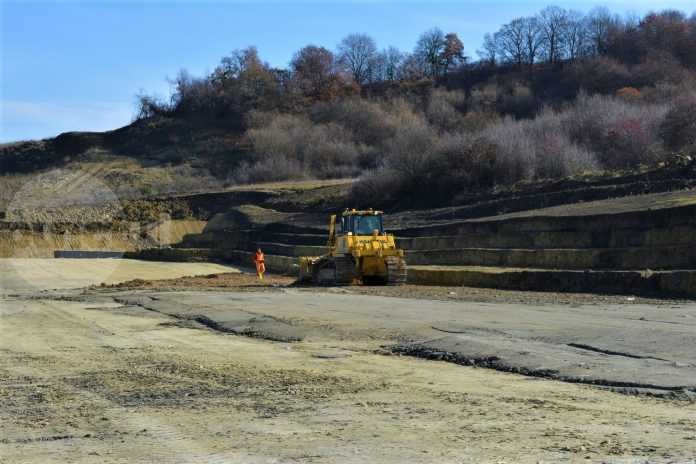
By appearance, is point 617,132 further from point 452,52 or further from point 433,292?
point 452,52

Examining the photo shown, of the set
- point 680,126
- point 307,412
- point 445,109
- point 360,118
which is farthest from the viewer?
point 360,118

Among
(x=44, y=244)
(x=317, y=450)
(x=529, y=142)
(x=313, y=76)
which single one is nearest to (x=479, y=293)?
(x=317, y=450)

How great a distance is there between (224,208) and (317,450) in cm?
6059

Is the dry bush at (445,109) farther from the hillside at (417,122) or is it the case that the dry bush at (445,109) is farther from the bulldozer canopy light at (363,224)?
the bulldozer canopy light at (363,224)

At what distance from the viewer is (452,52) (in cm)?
12669

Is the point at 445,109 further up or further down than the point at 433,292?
further up

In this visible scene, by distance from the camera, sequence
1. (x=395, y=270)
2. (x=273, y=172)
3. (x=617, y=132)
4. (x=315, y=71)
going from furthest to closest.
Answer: (x=315, y=71) < (x=273, y=172) < (x=617, y=132) < (x=395, y=270)

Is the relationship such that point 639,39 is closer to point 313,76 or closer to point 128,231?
point 313,76

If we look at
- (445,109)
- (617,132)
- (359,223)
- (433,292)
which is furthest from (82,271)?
(445,109)

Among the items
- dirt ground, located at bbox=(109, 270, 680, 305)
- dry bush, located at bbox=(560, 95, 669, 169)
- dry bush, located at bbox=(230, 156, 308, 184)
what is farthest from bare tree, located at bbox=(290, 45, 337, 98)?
dirt ground, located at bbox=(109, 270, 680, 305)

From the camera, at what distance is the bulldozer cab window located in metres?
28.4

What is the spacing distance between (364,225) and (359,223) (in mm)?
178

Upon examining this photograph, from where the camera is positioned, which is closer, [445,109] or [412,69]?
[445,109]

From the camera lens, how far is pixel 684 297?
20641mm
